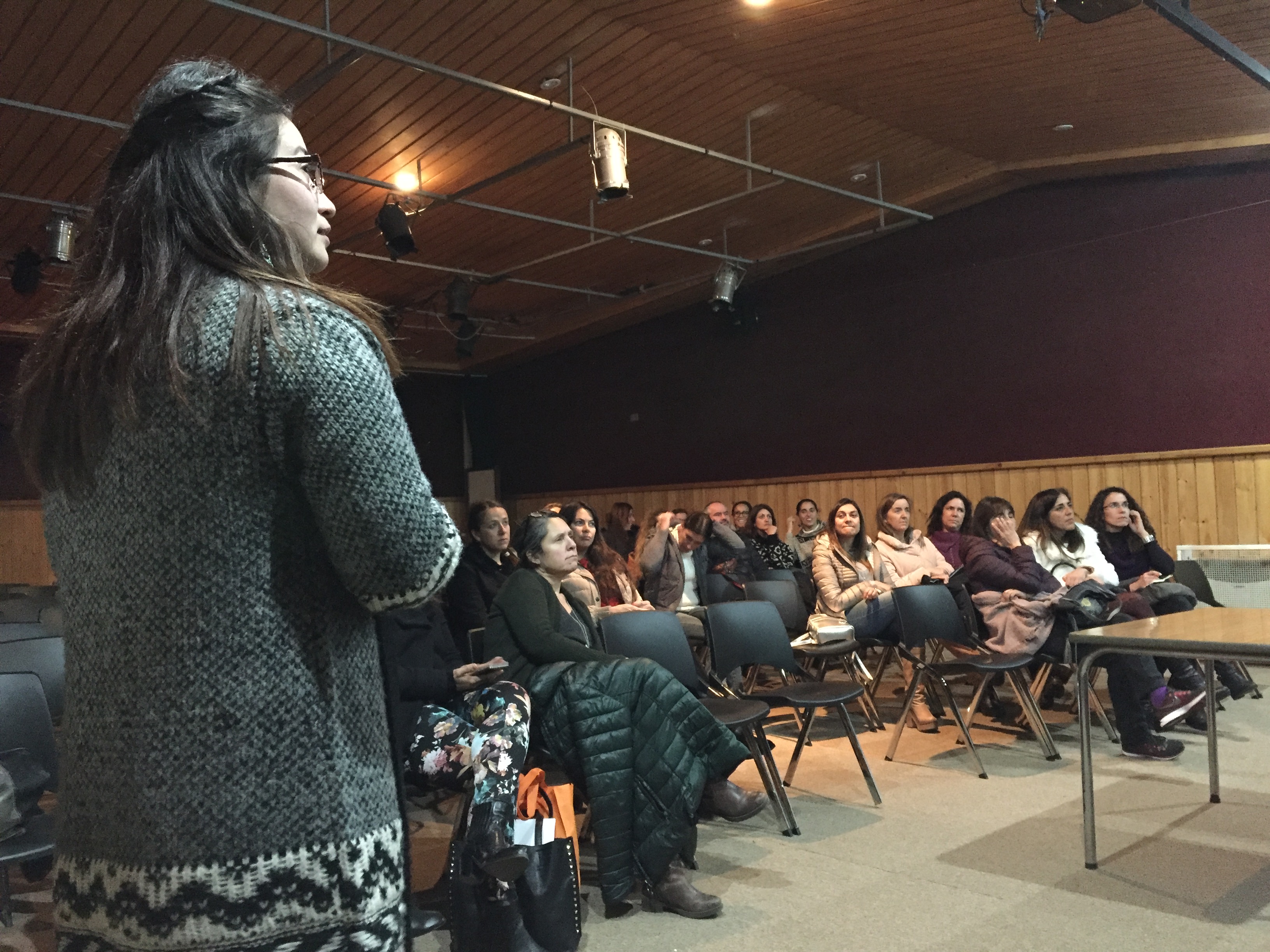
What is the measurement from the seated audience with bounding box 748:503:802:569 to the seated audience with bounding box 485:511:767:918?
512 centimetres

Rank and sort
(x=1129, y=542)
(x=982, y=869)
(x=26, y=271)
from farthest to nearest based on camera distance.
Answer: (x=26, y=271) → (x=1129, y=542) → (x=982, y=869)

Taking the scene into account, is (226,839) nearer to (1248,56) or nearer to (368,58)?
(368,58)

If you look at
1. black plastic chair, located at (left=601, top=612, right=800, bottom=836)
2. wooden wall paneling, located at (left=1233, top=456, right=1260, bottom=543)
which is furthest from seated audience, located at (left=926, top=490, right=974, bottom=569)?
black plastic chair, located at (left=601, top=612, right=800, bottom=836)

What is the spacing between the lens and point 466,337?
10828mm

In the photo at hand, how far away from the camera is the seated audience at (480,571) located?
5.05 m

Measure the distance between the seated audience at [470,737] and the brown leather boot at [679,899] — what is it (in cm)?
55

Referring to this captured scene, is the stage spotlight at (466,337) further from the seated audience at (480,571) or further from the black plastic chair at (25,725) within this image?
the black plastic chair at (25,725)

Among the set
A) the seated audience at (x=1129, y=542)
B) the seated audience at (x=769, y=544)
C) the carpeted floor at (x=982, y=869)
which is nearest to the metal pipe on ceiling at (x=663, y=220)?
the seated audience at (x=769, y=544)

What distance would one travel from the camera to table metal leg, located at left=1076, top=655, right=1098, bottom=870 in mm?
2969

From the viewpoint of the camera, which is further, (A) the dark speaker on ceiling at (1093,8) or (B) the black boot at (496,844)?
(A) the dark speaker on ceiling at (1093,8)

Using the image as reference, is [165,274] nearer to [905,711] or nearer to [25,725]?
[25,725]

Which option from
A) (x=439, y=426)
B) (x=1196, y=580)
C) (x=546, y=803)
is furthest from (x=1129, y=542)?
(x=439, y=426)

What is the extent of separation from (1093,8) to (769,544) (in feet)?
16.4

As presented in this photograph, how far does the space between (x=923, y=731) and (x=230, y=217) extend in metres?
5.07
